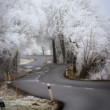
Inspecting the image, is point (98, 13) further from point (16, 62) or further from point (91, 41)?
point (16, 62)

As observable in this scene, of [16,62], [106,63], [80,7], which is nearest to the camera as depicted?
[106,63]

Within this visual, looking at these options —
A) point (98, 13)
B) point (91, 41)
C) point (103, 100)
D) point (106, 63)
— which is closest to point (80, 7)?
point (98, 13)

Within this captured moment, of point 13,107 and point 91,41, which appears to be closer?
point 13,107

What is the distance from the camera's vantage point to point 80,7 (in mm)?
32688

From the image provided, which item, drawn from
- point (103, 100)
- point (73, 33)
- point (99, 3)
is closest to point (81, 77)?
point (73, 33)

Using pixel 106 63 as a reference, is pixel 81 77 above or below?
below

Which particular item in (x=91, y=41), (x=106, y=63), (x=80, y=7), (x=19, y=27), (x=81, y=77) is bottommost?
(x=81, y=77)

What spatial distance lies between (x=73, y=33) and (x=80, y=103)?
19.5 metres

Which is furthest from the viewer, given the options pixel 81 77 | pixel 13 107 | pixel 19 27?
pixel 19 27

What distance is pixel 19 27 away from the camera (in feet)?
94.3

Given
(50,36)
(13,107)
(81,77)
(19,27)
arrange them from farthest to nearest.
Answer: (50,36), (19,27), (81,77), (13,107)

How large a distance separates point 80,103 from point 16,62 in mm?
21158

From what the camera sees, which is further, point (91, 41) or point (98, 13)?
point (98, 13)

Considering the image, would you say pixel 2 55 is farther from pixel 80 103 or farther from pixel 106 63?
pixel 80 103
